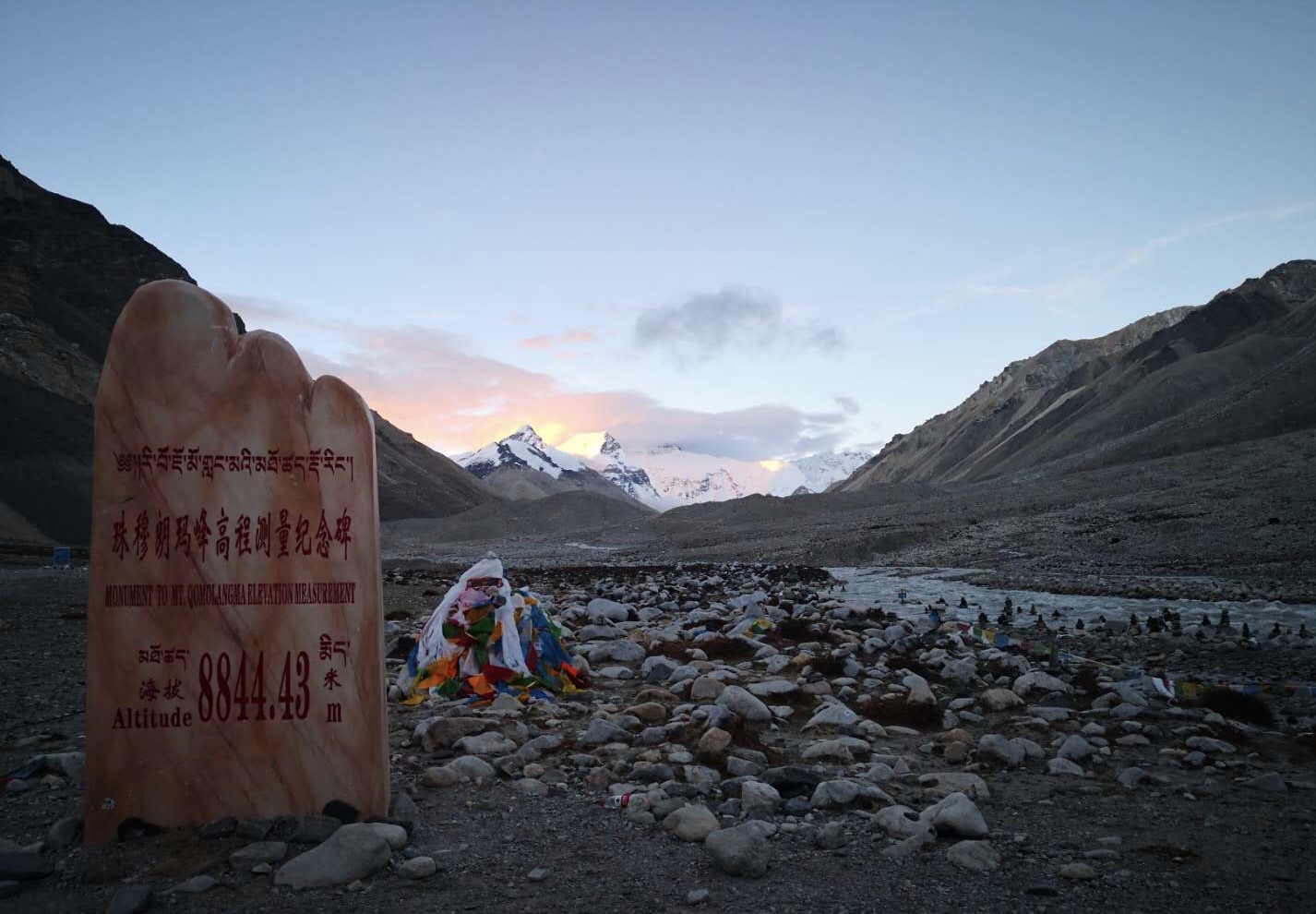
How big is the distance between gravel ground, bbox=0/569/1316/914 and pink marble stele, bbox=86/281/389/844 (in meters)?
0.46

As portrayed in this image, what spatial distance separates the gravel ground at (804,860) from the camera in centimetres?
392

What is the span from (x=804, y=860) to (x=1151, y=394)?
76646 millimetres

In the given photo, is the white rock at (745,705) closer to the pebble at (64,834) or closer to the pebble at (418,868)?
the pebble at (418,868)

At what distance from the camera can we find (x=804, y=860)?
4.40 meters

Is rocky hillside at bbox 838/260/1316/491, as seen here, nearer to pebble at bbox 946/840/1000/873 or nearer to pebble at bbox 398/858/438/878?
pebble at bbox 946/840/1000/873

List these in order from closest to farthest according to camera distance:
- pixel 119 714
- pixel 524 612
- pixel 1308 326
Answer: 1. pixel 119 714
2. pixel 524 612
3. pixel 1308 326

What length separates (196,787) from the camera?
4.76 m

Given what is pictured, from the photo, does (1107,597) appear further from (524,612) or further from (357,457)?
(357,457)

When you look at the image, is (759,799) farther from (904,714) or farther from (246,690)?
(246,690)

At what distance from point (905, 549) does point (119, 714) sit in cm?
3054

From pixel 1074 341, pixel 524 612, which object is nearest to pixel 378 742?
pixel 524 612

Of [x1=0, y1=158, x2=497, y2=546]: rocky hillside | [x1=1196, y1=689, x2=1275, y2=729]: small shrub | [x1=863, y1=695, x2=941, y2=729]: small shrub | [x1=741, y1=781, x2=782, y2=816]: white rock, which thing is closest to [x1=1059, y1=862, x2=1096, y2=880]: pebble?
[x1=741, y1=781, x2=782, y2=816]: white rock

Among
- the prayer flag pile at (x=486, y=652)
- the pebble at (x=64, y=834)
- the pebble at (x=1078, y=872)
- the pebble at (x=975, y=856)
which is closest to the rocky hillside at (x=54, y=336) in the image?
the prayer flag pile at (x=486, y=652)

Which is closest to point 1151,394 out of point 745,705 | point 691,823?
point 745,705
